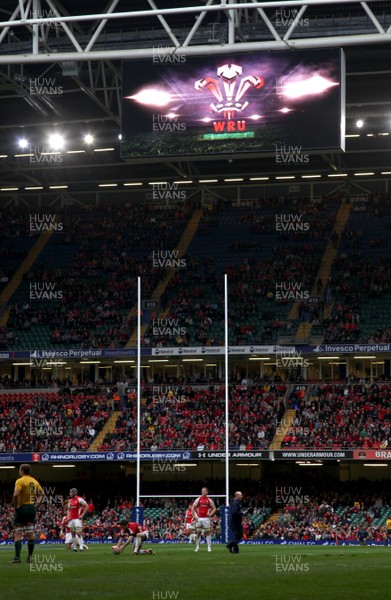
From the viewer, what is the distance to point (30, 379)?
49219mm

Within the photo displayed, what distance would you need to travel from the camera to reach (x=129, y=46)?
32.9 meters

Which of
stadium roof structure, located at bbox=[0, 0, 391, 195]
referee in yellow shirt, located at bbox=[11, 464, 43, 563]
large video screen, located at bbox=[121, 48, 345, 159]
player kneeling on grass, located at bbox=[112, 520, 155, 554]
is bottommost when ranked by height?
player kneeling on grass, located at bbox=[112, 520, 155, 554]

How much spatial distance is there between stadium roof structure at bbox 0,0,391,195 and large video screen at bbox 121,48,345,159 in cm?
62

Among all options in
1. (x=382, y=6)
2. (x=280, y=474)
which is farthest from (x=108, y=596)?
(x=280, y=474)

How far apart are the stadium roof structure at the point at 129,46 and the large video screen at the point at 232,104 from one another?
2.05ft

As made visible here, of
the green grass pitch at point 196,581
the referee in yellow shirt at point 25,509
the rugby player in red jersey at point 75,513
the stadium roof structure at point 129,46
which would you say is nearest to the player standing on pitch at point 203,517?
the rugby player in red jersey at point 75,513

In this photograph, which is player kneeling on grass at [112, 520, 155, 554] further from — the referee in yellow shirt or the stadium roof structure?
the stadium roof structure

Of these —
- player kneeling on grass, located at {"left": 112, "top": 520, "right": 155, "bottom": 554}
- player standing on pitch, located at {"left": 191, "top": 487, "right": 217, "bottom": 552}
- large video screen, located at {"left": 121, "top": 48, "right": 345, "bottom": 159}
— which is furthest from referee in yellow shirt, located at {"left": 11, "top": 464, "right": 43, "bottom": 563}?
large video screen, located at {"left": 121, "top": 48, "right": 345, "bottom": 159}

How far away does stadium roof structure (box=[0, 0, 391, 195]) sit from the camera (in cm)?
2831

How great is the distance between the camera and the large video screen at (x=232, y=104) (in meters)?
29.1

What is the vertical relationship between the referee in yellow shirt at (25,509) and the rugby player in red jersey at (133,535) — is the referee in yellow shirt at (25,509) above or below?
above

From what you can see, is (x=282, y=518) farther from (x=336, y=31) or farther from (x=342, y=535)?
(x=336, y=31)

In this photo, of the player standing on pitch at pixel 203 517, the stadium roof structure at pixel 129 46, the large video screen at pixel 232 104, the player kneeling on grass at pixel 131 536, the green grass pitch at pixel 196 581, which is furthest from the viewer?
the large video screen at pixel 232 104

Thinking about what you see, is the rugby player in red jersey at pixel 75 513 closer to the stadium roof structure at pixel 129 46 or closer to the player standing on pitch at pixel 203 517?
the player standing on pitch at pixel 203 517
